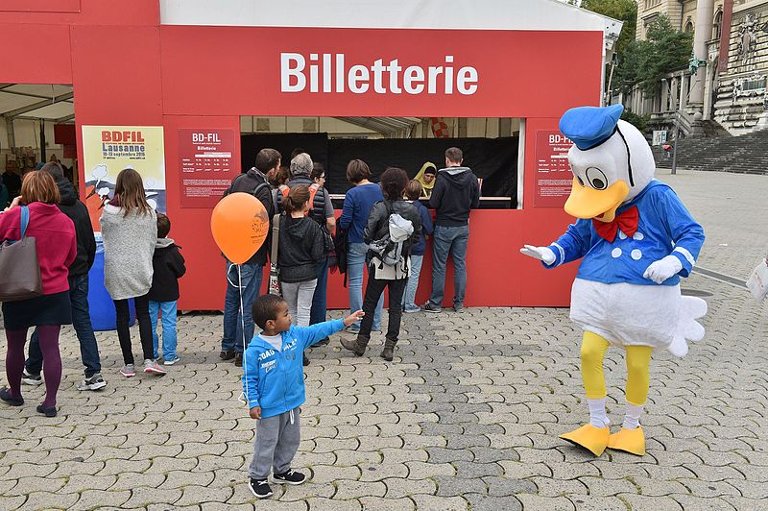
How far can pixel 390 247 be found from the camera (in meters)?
6.00

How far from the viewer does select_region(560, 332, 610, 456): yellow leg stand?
13.8ft

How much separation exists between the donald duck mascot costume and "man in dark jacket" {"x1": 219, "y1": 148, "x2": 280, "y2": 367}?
2.69m

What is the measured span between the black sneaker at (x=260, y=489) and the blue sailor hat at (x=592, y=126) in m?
2.62

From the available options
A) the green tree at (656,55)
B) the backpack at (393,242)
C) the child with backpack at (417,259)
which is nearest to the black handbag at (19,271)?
the backpack at (393,242)

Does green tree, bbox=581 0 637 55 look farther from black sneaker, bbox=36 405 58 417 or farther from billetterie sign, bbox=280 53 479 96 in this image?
black sneaker, bbox=36 405 58 417

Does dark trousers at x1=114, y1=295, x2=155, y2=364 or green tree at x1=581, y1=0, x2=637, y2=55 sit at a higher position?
green tree at x1=581, y1=0, x2=637, y2=55

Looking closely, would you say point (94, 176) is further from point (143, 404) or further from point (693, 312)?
point (693, 312)

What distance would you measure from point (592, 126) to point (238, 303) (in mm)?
3425

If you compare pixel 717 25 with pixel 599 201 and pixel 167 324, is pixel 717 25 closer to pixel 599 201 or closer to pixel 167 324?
pixel 599 201

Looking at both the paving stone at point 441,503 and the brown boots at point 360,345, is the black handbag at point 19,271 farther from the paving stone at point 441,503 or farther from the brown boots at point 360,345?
the paving stone at point 441,503

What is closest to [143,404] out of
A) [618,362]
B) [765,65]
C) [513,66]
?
[618,362]

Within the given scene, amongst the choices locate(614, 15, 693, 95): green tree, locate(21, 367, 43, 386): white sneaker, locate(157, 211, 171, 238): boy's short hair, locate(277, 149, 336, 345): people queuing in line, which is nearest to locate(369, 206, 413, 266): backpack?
locate(277, 149, 336, 345): people queuing in line

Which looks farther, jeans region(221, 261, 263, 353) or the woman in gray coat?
jeans region(221, 261, 263, 353)

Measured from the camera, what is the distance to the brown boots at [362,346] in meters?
6.12
